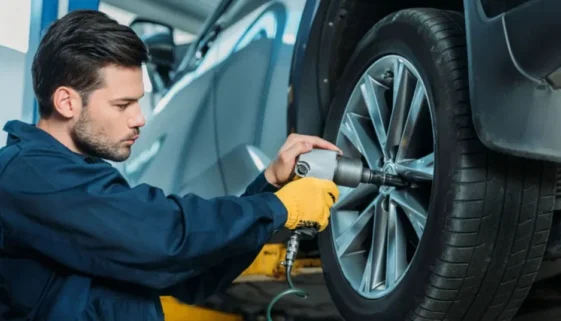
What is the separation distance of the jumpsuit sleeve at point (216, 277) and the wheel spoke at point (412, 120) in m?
0.29

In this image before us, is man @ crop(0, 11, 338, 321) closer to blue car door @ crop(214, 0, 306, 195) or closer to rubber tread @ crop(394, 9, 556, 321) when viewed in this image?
rubber tread @ crop(394, 9, 556, 321)

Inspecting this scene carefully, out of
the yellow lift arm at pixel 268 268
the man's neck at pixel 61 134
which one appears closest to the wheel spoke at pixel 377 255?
the yellow lift arm at pixel 268 268

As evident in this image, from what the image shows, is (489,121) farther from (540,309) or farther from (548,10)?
(540,309)

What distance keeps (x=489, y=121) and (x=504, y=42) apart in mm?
137

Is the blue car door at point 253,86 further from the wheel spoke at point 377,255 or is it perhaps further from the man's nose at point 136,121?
the man's nose at point 136,121

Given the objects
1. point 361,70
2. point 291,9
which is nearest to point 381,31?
point 361,70

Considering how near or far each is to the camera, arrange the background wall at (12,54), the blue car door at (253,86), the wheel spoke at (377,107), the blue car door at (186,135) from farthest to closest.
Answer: the background wall at (12,54) < the blue car door at (186,135) < the blue car door at (253,86) < the wheel spoke at (377,107)

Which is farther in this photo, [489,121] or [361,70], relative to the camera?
[361,70]

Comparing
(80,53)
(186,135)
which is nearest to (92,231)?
(80,53)

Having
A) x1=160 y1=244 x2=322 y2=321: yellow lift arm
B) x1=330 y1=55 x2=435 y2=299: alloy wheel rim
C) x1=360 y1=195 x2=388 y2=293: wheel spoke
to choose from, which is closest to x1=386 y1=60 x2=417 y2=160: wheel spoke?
x1=330 y1=55 x2=435 y2=299: alloy wheel rim

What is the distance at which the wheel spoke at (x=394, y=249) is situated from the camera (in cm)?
159

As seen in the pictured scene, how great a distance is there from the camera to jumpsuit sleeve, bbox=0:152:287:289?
1.29 metres

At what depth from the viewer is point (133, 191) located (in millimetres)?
1345

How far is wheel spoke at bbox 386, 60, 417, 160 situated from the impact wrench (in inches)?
3.6
